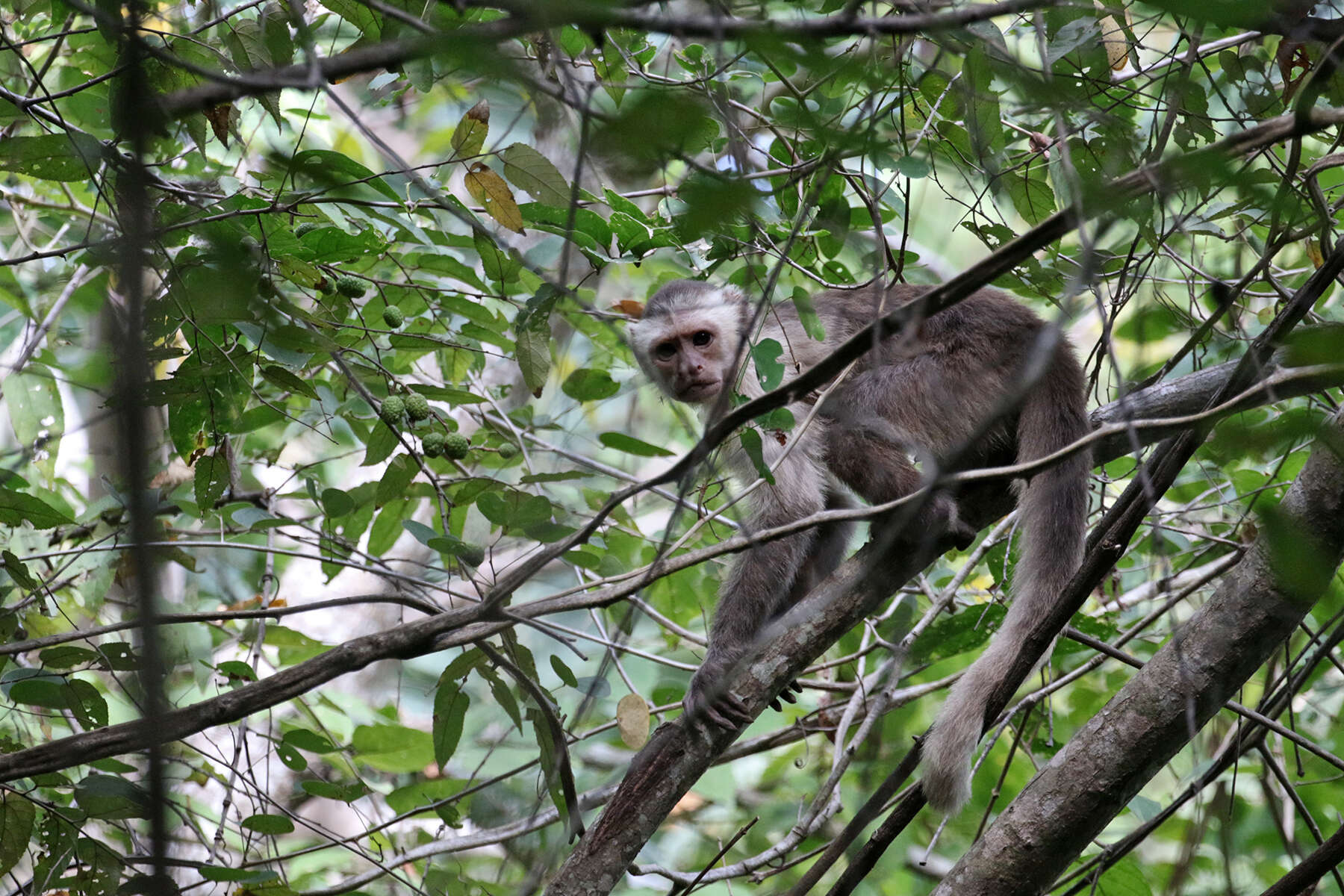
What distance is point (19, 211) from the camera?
12.5 ft

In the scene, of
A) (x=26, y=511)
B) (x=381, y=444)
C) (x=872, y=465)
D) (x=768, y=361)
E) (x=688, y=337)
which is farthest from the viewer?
(x=688, y=337)

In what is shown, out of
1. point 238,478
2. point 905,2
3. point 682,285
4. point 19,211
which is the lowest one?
point 905,2

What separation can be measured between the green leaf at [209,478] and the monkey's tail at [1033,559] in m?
2.03

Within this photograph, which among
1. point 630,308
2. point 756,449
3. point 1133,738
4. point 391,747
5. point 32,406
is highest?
point 630,308

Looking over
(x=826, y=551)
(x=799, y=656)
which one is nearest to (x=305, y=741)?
(x=799, y=656)

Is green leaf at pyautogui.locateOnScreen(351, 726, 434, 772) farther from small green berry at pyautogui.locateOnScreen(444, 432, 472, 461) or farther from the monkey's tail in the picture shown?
the monkey's tail

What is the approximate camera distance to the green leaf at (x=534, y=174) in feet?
8.38

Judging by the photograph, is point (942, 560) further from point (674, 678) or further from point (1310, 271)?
point (1310, 271)

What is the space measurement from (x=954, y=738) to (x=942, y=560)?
1750 millimetres

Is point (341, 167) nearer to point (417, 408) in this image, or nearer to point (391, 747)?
point (417, 408)

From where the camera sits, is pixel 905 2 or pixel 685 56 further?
pixel 685 56

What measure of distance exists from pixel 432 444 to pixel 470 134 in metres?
0.80

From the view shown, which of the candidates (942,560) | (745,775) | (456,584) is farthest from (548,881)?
(745,775)

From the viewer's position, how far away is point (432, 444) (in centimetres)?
278
